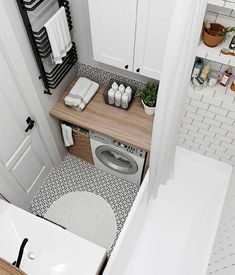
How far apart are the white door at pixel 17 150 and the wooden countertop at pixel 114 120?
0.33 metres

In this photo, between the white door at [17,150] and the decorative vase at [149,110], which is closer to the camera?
the white door at [17,150]

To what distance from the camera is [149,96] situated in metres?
2.28

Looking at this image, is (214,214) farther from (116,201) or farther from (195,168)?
(116,201)

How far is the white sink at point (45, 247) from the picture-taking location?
175cm

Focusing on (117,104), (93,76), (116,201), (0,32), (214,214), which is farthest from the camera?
(116,201)

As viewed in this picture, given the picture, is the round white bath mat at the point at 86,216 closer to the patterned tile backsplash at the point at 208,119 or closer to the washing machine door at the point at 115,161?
the washing machine door at the point at 115,161

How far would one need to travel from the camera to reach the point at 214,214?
7.42 ft

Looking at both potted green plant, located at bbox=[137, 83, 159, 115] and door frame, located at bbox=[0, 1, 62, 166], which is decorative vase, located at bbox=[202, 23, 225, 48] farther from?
door frame, located at bbox=[0, 1, 62, 166]

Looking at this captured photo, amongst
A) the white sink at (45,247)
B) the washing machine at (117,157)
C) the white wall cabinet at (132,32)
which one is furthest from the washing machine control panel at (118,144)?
the white sink at (45,247)

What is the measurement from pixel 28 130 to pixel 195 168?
150cm

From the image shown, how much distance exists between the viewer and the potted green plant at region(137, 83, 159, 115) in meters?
2.27

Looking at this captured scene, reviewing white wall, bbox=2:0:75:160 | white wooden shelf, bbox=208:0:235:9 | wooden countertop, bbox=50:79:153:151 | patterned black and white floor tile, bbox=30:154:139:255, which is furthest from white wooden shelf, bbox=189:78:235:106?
patterned black and white floor tile, bbox=30:154:139:255

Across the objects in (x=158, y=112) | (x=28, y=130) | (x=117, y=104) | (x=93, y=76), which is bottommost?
(x=28, y=130)

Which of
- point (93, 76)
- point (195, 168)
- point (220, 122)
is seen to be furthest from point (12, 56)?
point (195, 168)
